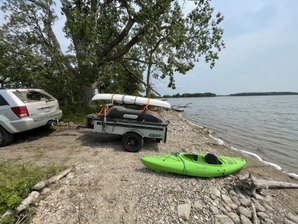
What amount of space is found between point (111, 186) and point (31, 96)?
493 cm

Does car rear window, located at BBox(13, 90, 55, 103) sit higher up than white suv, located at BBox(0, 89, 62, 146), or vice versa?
car rear window, located at BBox(13, 90, 55, 103)

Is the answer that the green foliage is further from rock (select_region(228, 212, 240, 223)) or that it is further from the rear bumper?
rock (select_region(228, 212, 240, 223))

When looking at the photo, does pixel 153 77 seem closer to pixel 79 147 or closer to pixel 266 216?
pixel 79 147

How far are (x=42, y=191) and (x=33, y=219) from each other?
0.75 meters

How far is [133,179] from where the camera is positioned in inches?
198

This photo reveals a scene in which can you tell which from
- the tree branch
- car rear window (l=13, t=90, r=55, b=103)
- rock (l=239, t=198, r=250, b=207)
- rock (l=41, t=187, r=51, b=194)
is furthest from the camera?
the tree branch

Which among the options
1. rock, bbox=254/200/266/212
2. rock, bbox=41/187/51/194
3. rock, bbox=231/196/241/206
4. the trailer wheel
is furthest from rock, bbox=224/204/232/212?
rock, bbox=41/187/51/194

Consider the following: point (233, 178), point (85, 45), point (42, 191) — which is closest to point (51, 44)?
point (85, 45)

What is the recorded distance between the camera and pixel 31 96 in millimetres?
7641

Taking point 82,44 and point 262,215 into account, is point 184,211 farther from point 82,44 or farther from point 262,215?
point 82,44

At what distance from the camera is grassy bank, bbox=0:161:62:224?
366 cm

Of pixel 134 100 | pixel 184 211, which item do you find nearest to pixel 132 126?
pixel 134 100

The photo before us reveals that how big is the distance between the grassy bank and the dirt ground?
319mm

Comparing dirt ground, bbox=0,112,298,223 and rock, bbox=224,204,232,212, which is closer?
dirt ground, bbox=0,112,298,223
